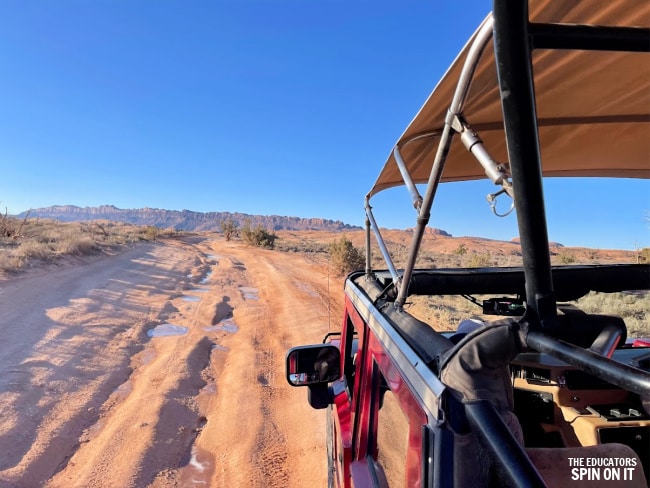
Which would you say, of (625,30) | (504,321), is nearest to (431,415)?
(504,321)

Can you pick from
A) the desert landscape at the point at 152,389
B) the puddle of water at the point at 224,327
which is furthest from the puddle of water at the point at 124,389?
the puddle of water at the point at 224,327

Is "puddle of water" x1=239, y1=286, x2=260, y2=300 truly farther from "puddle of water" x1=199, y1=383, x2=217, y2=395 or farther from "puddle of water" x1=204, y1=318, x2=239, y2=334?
"puddle of water" x1=199, y1=383, x2=217, y2=395

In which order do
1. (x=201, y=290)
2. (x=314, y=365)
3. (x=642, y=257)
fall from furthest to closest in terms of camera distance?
1. (x=642, y=257)
2. (x=201, y=290)
3. (x=314, y=365)

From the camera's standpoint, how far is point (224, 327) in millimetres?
8422

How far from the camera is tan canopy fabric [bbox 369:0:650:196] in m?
1.46

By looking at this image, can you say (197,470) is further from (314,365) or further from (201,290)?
(201,290)

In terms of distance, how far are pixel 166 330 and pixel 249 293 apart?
3952 mm

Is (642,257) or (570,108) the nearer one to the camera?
(570,108)

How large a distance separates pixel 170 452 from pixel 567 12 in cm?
443

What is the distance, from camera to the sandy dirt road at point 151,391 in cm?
388

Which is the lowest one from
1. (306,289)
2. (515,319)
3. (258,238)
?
(306,289)

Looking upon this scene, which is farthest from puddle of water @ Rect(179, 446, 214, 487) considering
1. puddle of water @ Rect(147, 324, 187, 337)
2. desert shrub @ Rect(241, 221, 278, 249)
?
desert shrub @ Rect(241, 221, 278, 249)

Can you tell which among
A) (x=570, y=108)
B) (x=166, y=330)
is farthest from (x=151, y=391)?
(x=570, y=108)

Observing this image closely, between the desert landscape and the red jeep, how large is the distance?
175 cm
